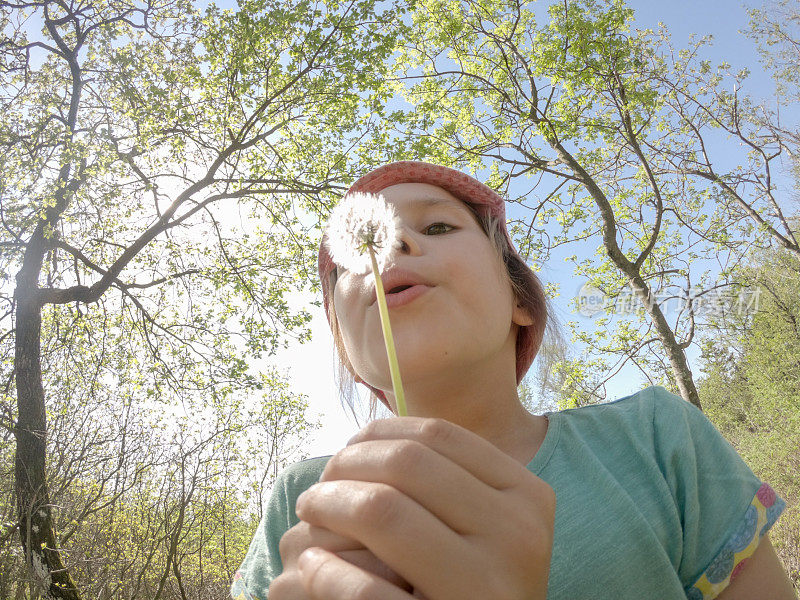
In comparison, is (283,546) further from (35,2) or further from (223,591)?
(35,2)

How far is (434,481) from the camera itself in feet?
1.86

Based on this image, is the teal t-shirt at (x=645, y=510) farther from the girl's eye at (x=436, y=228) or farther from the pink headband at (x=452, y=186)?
the girl's eye at (x=436, y=228)

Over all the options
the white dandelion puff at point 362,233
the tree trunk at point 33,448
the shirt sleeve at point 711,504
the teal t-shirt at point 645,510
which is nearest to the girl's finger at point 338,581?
the white dandelion puff at point 362,233

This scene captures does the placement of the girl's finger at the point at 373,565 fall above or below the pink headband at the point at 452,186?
below

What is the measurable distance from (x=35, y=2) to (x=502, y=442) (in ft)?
47.6

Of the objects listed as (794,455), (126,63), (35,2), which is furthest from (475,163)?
(794,455)

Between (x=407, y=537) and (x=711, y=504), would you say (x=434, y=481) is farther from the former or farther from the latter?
(x=711, y=504)

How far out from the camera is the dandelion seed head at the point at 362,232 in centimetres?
107

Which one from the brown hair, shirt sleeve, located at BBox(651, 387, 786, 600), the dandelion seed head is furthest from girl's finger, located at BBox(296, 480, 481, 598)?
the brown hair

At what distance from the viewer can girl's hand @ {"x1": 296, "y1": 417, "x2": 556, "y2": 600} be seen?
1.73 ft

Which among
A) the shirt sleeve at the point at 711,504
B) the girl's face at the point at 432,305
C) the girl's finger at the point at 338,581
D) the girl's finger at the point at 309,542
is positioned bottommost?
the shirt sleeve at the point at 711,504

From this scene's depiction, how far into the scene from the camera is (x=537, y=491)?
626mm

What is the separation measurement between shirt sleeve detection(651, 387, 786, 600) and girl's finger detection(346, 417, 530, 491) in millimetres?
914

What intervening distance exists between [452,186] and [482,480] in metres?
1.43
